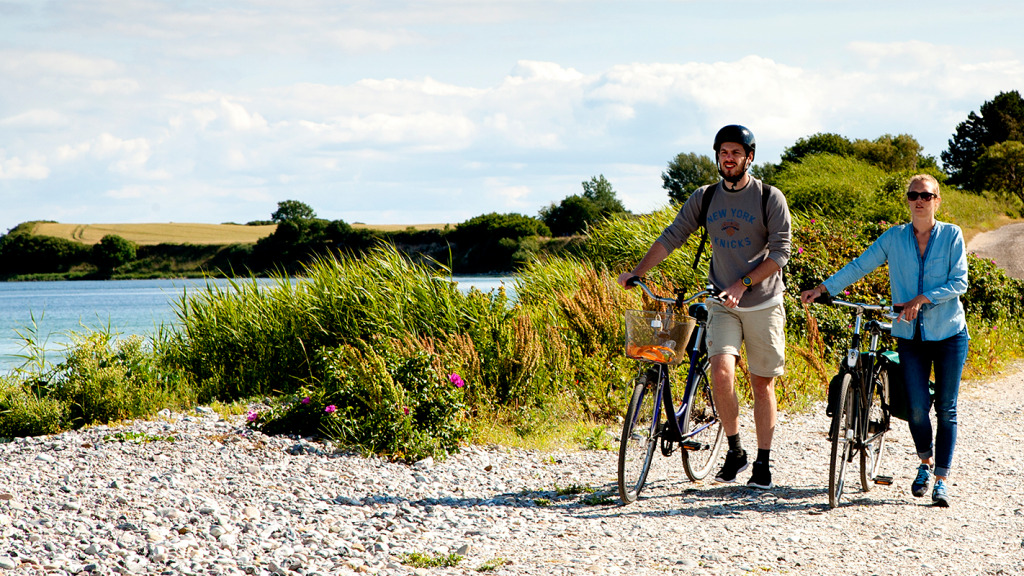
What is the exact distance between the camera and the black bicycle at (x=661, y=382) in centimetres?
482

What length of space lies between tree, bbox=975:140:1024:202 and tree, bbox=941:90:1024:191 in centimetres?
1696

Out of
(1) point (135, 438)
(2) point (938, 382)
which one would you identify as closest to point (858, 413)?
(2) point (938, 382)

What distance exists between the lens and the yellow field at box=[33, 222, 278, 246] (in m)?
77.5

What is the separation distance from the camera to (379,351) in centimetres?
766

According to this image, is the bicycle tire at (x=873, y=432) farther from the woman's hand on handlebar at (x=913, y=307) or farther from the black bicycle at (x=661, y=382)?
the black bicycle at (x=661, y=382)

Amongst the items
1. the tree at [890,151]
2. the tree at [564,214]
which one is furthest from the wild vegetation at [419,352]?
the tree at [890,151]

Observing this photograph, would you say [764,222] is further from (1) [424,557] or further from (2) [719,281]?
(1) [424,557]

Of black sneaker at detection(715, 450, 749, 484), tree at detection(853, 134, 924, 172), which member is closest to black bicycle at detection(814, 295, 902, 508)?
black sneaker at detection(715, 450, 749, 484)

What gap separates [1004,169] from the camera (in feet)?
166

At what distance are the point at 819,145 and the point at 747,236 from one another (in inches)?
2173

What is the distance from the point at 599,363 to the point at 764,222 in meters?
3.47

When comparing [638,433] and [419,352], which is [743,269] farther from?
[419,352]

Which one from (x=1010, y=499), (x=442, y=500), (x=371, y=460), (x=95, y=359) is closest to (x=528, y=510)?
(x=442, y=500)

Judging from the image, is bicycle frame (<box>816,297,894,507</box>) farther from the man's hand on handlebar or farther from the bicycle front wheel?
the bicycle front wheel
